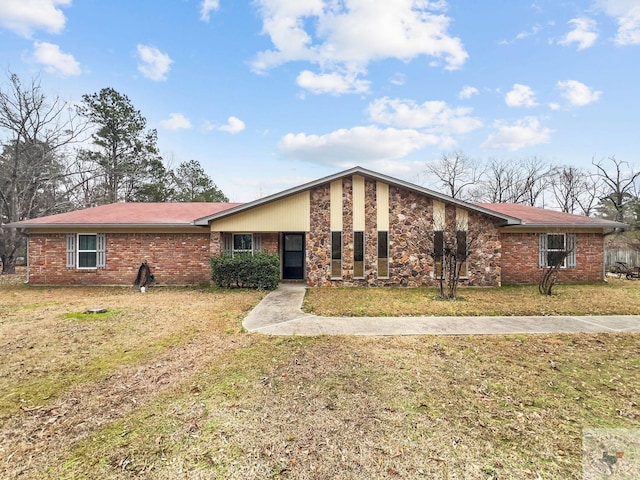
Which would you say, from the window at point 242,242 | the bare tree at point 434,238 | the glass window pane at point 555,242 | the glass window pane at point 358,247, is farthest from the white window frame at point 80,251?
the glass window pane at point 555,242

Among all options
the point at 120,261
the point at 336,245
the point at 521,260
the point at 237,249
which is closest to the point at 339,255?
the point at 336,245

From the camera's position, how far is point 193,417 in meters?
3.10

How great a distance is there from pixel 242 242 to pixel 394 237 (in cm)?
599

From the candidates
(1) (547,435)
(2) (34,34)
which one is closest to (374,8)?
(1) (547,435)

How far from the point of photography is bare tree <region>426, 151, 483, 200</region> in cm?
3184

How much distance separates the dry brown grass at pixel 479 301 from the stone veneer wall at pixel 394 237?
675 mm

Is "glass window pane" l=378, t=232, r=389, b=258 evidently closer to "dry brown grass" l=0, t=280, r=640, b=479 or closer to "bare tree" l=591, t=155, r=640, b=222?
"dry brown grass" l=0, t=280, r=640, b=479

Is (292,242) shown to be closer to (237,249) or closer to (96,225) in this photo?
(237,249)

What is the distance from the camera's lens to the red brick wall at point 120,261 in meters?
12.3

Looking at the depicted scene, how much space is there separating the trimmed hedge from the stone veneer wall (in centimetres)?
146

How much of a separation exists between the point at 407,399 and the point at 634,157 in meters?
38.2

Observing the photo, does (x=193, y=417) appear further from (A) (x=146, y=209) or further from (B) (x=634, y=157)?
(B) (x=634, y=157)

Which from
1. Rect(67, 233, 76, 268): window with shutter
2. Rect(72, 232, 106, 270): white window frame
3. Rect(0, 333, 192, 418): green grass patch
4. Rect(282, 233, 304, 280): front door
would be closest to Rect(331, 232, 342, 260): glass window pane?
Rect(282, 233, 304, 280): front door

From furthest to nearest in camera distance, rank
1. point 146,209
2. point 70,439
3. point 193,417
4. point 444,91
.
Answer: point 444,91
point 146,209
point 193,417
point 70,439
